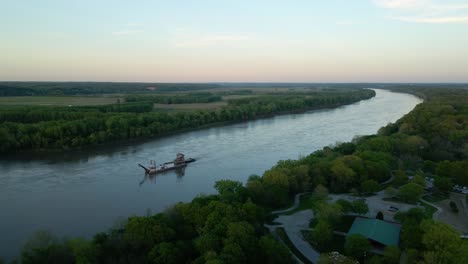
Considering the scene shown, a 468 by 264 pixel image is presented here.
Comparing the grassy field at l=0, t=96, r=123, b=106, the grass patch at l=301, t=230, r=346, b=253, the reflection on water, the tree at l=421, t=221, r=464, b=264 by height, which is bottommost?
the reflection on water

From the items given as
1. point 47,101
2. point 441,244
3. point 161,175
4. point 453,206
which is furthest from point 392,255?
point 47,101

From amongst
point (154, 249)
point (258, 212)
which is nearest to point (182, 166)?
point (258, 212)

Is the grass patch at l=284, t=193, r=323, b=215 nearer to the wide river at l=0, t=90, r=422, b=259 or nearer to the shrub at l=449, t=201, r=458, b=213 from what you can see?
the wide river at l=0, t=90, r=422, b=259

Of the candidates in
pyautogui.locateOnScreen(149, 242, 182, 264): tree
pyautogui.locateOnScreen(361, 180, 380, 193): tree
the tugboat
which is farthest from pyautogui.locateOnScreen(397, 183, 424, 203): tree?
the tugboat

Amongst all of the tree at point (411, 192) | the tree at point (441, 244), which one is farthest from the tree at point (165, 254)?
the tree at point (411, 192)

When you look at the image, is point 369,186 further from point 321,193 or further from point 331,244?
point 331,244

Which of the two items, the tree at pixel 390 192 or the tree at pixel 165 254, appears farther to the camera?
the tree at pixel 390 192

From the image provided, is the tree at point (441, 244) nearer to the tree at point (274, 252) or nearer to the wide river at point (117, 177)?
the tree at point (274, 252)
